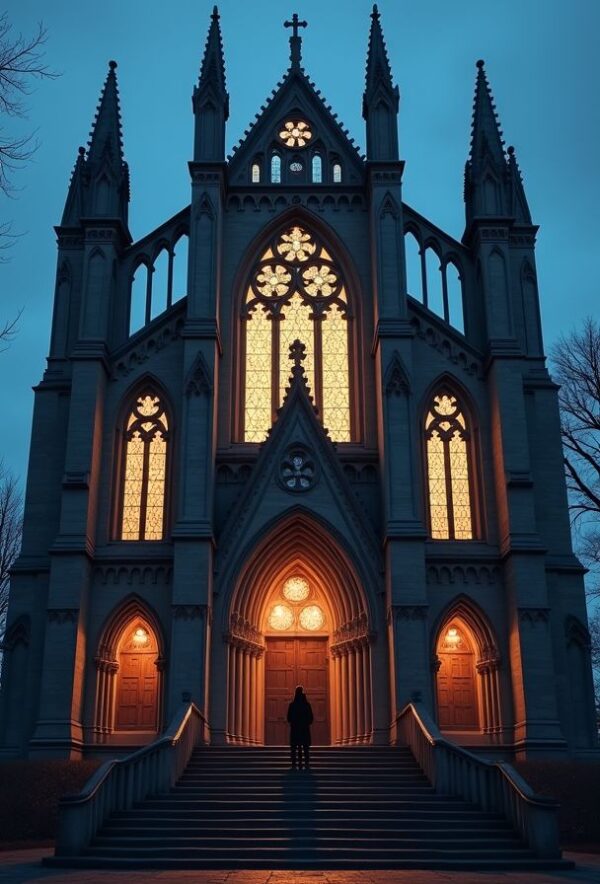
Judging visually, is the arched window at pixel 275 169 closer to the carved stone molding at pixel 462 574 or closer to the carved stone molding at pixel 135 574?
the carved stone molding at pixel 135 574

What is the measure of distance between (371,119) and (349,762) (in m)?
20.1

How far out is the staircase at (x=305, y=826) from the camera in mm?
15211

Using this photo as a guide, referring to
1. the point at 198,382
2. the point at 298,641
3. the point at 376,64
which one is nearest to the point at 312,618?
the point at 298,641

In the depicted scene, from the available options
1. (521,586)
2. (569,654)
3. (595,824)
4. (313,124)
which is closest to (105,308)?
(313,124)

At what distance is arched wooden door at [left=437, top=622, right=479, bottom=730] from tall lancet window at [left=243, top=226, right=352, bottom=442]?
6622mm

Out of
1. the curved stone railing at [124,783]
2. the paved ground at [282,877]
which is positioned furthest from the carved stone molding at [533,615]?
the paved ground at [282,877]

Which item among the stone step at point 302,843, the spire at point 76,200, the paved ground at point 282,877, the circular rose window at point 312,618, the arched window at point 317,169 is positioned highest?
the arched window at point 317,169

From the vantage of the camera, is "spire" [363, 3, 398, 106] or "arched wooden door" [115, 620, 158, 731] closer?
"arched wooden door" [115, 620, 158, 731]

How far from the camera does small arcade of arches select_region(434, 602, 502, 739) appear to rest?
2669 cm

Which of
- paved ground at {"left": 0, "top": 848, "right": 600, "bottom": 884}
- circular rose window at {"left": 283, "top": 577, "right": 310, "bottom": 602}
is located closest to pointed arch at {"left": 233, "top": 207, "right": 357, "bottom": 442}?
circular rose window at {"left": 283, "top": 577, "right": 310, "bottom": 602}

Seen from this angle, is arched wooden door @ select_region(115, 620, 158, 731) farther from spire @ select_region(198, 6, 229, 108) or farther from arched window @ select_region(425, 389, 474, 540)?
spire @ select_region(198, 6, 229, 108)

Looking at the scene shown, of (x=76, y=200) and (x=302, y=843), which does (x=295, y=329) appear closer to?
(x=76, y=200)

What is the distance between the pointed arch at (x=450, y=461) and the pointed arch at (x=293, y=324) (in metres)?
2.42

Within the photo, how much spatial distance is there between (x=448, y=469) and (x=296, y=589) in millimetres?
5679
